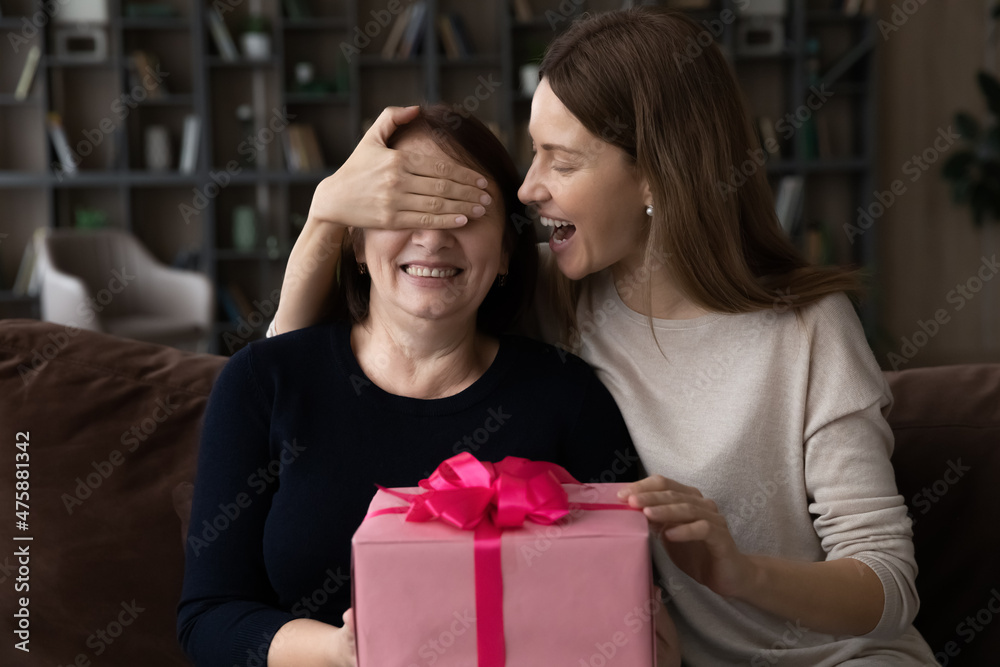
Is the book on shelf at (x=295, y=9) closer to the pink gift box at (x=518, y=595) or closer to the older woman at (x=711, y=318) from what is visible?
the older woman at (x=711, y=318)

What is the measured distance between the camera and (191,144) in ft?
18.8

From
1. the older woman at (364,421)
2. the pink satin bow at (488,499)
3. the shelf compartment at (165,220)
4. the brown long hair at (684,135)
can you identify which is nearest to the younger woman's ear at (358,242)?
the older woman at (364,421)

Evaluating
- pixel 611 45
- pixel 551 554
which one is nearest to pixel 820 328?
pixel 611 45

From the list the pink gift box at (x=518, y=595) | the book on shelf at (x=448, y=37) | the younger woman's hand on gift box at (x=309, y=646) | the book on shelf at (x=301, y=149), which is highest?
the book on shelf at (x=448, y=37)

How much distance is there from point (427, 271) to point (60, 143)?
5225 mm

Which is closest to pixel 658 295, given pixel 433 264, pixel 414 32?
pixel 433 264

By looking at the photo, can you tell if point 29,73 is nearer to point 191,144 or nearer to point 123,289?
point 191,144

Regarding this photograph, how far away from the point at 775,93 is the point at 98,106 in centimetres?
434

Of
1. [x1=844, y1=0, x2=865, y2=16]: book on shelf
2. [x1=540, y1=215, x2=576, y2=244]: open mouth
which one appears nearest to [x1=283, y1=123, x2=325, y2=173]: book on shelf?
[x1=844, y1=0, x2=865, y2=16]: book on shelf

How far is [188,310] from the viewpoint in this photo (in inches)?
209

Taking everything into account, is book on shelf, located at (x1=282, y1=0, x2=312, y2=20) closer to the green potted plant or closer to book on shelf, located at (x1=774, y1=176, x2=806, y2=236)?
book on shelf, located at (x1=774, y1=176, x2=806, y2=236)

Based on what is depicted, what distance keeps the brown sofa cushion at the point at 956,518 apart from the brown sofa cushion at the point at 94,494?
120 centimetres

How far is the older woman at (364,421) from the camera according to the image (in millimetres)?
1269

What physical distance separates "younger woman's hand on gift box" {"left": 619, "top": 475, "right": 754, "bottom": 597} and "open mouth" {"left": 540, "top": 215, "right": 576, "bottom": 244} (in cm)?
48
